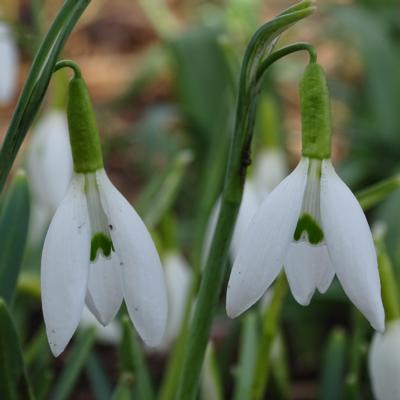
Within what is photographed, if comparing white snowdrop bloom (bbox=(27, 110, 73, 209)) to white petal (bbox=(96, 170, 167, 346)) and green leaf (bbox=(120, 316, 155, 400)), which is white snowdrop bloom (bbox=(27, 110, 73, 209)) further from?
white petal (bbox=(96, 170, 167, 346))

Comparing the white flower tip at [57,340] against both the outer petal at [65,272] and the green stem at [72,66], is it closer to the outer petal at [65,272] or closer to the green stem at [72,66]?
the outer petal at [65,272]

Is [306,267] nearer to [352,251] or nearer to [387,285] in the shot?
[352,251]

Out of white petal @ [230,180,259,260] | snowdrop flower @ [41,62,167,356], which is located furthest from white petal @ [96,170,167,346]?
white petal @ [230,180,259,260]

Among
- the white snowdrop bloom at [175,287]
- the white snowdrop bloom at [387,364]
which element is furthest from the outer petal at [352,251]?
the white snowdrop bloom at [175,287]

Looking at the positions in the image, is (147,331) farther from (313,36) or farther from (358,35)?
(313,36)

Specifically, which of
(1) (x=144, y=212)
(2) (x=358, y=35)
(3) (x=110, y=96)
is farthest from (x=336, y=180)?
(3) (x=110, y=96)

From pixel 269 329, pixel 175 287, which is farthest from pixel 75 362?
pixel 175 287

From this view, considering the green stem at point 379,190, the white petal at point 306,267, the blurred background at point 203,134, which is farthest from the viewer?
the blurred background at point 203,134
